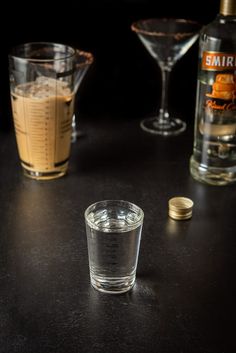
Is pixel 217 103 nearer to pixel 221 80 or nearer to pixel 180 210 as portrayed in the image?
pixel 221 80

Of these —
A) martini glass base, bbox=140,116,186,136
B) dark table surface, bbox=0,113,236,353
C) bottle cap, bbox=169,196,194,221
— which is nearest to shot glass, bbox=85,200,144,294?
dark table surface, bbox=0,113,236,353

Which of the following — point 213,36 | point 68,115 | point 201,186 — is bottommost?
point 201,186

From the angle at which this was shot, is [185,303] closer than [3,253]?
Yes

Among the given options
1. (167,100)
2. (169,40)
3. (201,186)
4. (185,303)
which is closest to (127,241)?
(185,303)

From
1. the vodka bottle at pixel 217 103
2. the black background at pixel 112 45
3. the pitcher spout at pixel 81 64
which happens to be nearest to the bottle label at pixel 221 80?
the vodka bottle at pixel 217 103

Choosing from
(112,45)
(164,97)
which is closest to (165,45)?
(164,97)

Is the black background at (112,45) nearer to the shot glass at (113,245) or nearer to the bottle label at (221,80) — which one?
the bottle label at (221,80)

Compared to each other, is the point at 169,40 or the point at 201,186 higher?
the point at 169,40

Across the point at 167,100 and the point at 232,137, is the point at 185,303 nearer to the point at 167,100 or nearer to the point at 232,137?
the point at 232,137
